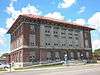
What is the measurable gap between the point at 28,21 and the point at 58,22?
1092 centimetres

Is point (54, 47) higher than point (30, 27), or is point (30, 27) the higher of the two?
point (30, 27)

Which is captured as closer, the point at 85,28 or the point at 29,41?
the point at 29,41

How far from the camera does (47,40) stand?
64.2 m

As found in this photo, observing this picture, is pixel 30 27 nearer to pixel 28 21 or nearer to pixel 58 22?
pixel 28 21

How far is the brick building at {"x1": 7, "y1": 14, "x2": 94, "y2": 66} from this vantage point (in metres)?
60.7

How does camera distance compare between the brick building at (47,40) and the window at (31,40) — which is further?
the window at (31,40)

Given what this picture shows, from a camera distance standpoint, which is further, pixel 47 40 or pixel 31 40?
pixel 47 40

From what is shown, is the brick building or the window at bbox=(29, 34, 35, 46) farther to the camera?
the window at bbox=(29, 34, 35, 46)

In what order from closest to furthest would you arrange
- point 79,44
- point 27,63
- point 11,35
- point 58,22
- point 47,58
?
1. point 27,63
2. point 47,58
3. point 58,22
4. point 79,44
5. point 11,35

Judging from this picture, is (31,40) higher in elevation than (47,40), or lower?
lower

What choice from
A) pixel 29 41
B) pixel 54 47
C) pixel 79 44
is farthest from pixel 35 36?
pixel 79 44

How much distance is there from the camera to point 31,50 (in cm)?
6072

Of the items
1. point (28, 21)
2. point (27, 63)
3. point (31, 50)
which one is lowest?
point (27, 63)

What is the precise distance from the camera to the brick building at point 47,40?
2391 inches
